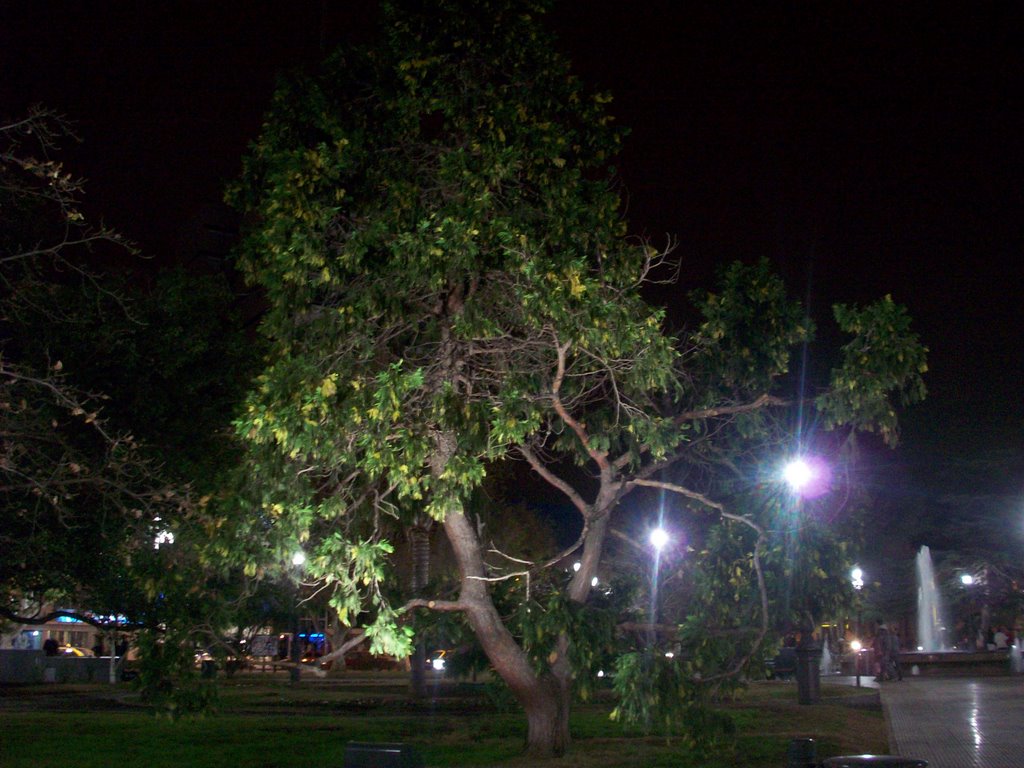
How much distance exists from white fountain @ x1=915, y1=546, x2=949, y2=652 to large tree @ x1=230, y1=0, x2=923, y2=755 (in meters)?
37.0

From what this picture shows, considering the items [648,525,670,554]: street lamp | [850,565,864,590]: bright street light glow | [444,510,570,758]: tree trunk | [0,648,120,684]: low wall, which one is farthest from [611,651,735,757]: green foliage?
[0,648,120,684]: low wall

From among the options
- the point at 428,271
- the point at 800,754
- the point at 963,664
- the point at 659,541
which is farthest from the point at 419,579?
the point at 963,664

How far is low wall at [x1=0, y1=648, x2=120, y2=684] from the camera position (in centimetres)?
3716

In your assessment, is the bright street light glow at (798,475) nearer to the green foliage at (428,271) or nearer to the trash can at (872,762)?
the green foliage at (428,271)

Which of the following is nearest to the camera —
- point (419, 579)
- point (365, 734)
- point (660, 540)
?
point (660, 540)

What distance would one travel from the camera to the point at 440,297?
1336 cm

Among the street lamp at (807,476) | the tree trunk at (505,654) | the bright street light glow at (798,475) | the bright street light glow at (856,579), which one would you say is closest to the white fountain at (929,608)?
the bright street light glow at (856,579)

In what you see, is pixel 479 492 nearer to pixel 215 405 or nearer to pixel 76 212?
pixel 215 405

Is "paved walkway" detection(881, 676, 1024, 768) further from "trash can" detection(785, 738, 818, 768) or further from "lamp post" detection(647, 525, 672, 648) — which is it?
"trash can" detection(785, 738, 818, 768)

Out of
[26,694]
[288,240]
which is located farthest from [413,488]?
[26,694]

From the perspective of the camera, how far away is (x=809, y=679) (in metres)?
22.0

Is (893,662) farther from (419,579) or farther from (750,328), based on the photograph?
(750,328)

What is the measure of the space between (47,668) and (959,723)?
32.1 meters

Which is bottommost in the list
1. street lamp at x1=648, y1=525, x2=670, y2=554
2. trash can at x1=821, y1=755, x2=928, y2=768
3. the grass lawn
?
the grass lawn
